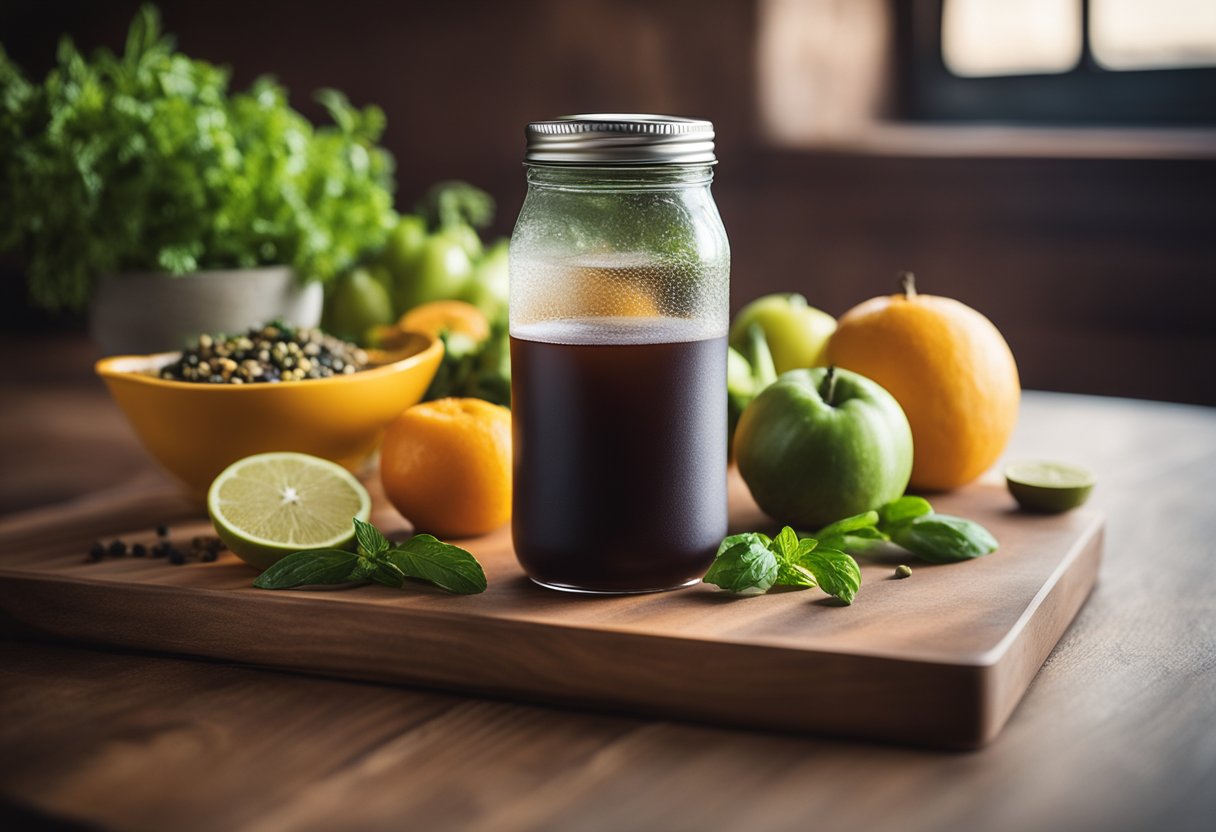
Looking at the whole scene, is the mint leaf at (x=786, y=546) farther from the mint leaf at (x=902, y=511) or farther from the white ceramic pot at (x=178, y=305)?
the white ceramic pot at (x=178, y=305)

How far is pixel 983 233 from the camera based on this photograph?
8.09ft

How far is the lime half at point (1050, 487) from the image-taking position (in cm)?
109

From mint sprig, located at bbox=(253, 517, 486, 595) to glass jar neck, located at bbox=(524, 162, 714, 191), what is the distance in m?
0.27

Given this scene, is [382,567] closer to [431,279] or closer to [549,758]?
[549,758]

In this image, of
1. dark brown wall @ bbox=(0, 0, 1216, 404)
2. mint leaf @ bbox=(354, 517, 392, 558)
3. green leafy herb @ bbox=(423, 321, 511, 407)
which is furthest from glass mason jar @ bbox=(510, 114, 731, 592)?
dark brown wall @ bbox=(0, 0, 1216, 404)

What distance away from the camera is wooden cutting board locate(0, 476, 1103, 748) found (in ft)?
2.48

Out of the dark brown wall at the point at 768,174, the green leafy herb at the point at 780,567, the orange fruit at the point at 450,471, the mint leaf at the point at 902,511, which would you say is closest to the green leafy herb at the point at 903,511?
the mint leaf at the point at 902,511

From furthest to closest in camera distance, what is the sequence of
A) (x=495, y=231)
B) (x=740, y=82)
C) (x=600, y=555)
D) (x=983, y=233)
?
(x=495, y=231), (x=740, y=82), (x=983, y=233), (x=600, y=555)

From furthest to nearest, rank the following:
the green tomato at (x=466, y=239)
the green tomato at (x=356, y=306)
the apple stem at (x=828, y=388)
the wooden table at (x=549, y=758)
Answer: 1. the green tomato at (x=466, y=239)
2. the green tomato at (x=356, y=306)
3. the apple stem at (x=828, y=388)
4. the wooden table at (x=549, y=758)

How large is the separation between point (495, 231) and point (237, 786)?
2.55 meters

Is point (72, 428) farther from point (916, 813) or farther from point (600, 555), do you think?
point (916, 813)

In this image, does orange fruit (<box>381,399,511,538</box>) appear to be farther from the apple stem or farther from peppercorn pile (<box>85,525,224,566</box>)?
the apple stem

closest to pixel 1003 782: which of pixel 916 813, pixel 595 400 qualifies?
pixel 916 813

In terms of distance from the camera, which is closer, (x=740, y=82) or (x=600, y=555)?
(x=600, y=555)
